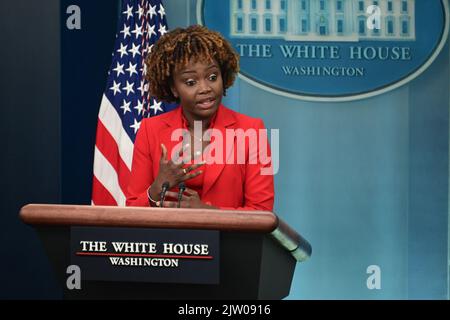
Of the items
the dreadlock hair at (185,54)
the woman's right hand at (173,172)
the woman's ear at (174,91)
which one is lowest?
the woman's right hand at (173,172)

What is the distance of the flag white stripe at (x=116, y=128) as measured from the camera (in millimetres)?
4402

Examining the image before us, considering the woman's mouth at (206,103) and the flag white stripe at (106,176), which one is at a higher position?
the woman's mouth at (206,103)

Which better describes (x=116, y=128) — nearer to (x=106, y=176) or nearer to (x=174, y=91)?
(x=106, y=176)

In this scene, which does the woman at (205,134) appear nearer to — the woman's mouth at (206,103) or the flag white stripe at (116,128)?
the woman's mouth at (206,103)

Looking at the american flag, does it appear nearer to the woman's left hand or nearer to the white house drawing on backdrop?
the white house drawing on backdrop

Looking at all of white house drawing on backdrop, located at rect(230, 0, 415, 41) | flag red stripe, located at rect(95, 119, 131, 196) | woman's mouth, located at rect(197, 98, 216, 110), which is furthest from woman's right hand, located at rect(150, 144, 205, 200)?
white house drawing on backdrop, located at rect(230, 0, 415, 41)

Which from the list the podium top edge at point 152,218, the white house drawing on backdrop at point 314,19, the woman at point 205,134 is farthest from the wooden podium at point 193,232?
the white house drawing on backdrop at point 314,19

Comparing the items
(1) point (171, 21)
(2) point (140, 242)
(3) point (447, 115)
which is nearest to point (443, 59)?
(3) point (447, 115)

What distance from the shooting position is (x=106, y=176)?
4.40 metres

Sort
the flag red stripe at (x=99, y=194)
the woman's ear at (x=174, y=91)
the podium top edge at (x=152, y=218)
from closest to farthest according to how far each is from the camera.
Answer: the podium top edge at (x=152, y=218), the woman's ear at (x=174, y=91), the flag red stripe at (x=99, y=194)

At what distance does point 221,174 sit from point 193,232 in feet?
2.27

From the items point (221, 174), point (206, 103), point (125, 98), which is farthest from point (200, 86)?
point (125, 98)

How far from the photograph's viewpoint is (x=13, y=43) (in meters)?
4.41

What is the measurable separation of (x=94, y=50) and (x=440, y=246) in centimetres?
220
